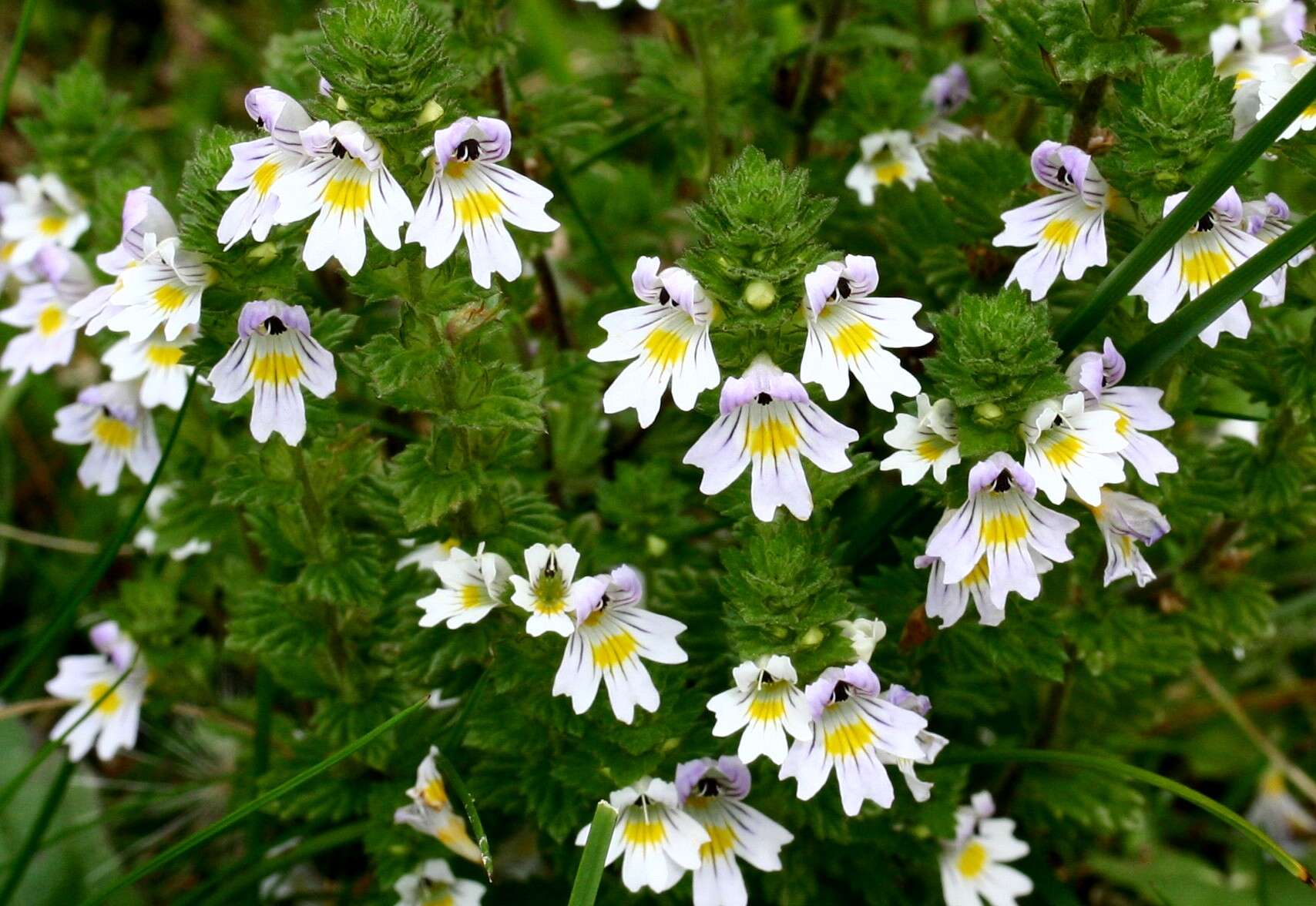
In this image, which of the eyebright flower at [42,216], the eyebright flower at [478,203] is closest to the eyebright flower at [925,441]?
the eyebright flower at [478,203]

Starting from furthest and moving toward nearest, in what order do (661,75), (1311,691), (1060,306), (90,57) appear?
1. (90,57)
2. (1311,691)
3. (661,75)
4. (1060,306)

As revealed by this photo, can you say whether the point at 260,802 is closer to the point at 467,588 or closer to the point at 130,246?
the point at 467,588

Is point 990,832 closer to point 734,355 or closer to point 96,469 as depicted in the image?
point 734,355

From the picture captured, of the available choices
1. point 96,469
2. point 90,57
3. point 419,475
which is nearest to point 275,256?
point 419,475

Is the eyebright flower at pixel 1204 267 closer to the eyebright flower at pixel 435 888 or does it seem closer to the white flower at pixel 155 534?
the eyebright flower at pixel 435 888

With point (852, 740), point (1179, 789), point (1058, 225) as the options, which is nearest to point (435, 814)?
point (852, 740)
